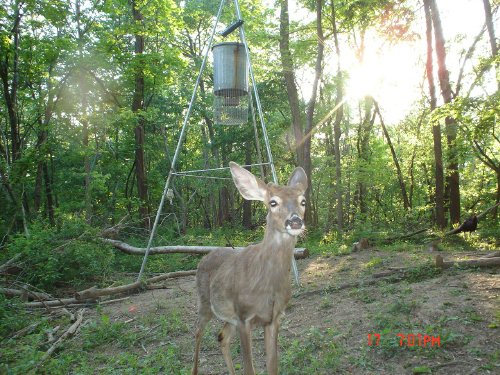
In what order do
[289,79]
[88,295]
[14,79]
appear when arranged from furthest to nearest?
[289,79], [14,79], [88,295]

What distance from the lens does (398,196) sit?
26000mm

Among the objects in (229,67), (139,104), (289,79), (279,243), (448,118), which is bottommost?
(279,243)

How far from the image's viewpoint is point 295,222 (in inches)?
139

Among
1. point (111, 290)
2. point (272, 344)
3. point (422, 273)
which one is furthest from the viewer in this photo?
point (111, 290)

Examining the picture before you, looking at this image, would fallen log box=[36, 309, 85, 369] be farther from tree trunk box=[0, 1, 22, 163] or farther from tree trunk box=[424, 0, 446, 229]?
tree trunk box=[424, 0, 446, 229]

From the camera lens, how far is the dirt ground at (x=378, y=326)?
15.0ft

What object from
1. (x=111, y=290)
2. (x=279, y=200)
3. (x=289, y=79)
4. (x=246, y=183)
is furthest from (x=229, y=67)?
(x=289, y=79)

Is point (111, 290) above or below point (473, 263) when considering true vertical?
below

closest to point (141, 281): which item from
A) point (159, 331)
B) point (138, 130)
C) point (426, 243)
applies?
point (159, 331)

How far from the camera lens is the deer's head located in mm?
3584

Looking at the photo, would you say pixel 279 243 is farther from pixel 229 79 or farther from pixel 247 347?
pixel 229 79

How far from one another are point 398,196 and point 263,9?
14284mm
